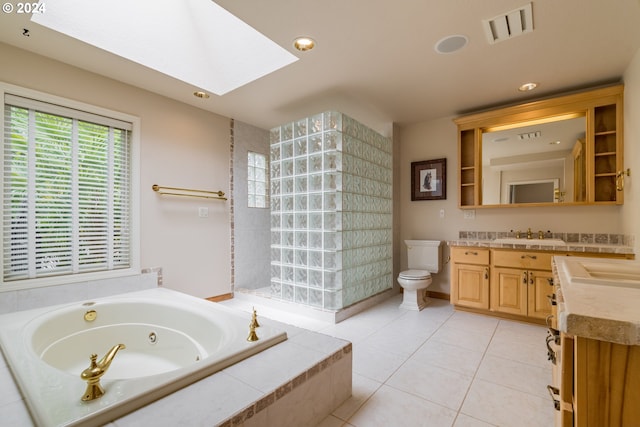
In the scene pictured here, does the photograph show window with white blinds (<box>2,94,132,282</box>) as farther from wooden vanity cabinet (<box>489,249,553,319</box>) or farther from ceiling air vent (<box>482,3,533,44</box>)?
wooden vanity cabinet (<box>489,249,553,319</box>)

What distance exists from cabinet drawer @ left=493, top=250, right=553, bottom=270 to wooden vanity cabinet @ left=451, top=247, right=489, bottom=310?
0.11m

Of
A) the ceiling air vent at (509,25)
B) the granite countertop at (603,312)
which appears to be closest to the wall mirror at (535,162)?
the ceiling air vent at (509,25)

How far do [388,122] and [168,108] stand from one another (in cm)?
257

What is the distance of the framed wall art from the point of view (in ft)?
11.7

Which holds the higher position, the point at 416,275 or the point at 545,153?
the point at 545,153

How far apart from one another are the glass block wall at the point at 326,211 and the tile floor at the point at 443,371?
373mm

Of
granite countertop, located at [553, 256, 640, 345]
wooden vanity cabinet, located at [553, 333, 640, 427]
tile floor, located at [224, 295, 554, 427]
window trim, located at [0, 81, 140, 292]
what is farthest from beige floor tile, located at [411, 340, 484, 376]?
window trim, located at [0, 81, 140, 292]

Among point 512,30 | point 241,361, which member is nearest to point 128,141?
point 241,361

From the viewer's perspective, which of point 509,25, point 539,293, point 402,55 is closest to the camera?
point 509,25

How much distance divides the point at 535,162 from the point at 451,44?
5.68 feet

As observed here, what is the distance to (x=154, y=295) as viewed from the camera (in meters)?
2.44

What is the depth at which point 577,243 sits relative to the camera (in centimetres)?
281

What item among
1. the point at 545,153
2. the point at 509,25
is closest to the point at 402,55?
the point at 509,25

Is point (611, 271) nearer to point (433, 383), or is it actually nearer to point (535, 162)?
point (433, 383)
